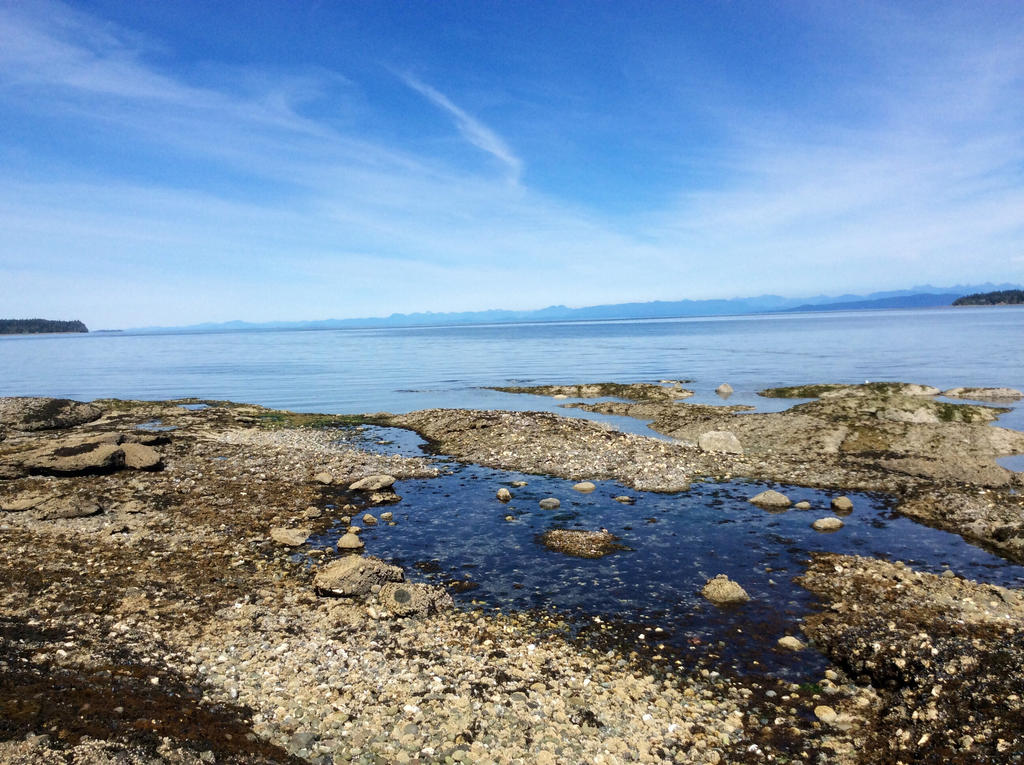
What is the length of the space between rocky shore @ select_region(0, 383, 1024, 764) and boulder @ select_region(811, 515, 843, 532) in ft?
9.99

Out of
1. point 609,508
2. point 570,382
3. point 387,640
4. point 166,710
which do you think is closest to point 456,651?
point 387,640

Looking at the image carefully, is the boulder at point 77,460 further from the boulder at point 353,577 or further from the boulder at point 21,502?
the boulder at point 353,577

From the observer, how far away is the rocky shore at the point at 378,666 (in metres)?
9.75

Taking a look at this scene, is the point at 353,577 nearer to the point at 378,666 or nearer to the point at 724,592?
the point at 378,666

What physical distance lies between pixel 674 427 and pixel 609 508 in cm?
1855

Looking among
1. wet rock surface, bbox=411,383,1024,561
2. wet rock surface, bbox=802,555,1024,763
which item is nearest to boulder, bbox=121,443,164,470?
wet rock surface, bbox=411,383,1024,561

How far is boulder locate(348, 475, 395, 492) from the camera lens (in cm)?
2570

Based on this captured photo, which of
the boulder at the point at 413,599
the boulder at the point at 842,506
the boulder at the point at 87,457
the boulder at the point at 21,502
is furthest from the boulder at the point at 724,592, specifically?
the boulder at the point at 87,457

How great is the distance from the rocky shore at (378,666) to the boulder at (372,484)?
3.19m

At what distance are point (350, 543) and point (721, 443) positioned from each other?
2161 cm

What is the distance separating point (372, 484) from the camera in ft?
84.6

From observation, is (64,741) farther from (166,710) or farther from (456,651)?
(456,651)

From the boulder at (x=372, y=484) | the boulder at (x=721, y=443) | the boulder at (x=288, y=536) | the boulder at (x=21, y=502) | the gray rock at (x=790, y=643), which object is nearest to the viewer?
the gray rock at (x=790, y=643)

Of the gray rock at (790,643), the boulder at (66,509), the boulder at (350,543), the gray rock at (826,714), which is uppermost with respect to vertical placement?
the boulder at (66,509)
